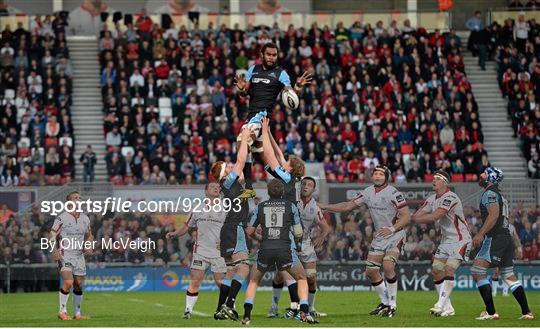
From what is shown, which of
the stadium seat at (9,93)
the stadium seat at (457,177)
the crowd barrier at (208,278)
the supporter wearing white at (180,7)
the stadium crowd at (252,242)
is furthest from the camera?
the supporter wearing white at (180,7)

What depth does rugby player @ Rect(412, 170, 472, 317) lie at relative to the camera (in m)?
22.9

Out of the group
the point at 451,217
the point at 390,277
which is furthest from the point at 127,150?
the point at 451,217

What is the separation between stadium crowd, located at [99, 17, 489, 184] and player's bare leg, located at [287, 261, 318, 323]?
656 inches

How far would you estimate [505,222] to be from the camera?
75.1ft

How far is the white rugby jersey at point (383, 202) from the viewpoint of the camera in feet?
75.4

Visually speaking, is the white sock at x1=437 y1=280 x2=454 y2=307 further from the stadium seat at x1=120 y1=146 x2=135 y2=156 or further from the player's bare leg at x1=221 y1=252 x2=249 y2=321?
the stadium seat at x1=120 y1=146 x2=135 y2=156

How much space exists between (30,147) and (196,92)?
6.70 meters

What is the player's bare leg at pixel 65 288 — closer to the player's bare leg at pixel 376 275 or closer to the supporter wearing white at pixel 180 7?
the player's bare leg at pixel 376 275

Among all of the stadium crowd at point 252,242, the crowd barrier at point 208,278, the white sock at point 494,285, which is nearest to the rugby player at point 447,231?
the stadium crowd at point 252,242

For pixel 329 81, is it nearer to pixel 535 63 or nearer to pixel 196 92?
pixel 196 92

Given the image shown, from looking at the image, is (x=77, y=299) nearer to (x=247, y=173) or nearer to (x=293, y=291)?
(x=247, y=173)

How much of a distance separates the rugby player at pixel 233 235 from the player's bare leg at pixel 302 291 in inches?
40.6

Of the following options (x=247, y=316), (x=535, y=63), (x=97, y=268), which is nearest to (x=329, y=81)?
(x=535, y=63)

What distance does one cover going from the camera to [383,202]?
23.0 metres
